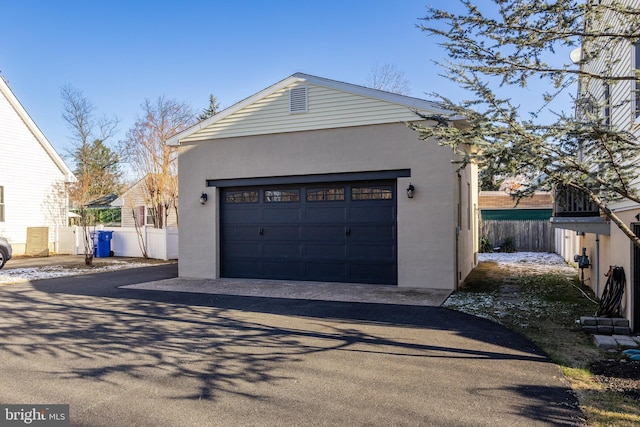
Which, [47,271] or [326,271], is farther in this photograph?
[47,271]

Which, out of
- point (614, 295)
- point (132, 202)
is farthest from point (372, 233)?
point (132, 202)

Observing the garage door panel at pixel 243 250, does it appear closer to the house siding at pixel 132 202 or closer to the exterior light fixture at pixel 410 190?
the exterior light fixture at pixel 410 190

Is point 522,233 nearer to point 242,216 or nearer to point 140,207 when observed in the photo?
point 242,216

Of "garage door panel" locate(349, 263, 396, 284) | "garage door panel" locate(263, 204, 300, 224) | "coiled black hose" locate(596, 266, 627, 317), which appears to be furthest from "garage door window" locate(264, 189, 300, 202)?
"coiled black hose" locate(596, 266, 627, 317)

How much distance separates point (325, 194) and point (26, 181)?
15.3 m

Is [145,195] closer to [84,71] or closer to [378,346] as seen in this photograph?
[84,71]

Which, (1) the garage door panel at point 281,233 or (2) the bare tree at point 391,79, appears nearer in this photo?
(1) the garage door panel at point 281,233

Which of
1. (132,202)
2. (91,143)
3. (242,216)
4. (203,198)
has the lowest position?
(242,216)

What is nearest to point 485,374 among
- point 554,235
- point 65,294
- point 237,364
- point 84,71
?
point 237,364

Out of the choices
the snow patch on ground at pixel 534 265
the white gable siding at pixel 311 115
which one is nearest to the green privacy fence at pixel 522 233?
the snow patch on ground at pixel 534 265

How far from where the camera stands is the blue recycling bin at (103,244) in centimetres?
1891

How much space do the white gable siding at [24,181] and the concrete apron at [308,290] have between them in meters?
11.5

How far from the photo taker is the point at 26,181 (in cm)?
1941

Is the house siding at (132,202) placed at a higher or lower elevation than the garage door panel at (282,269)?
higher
